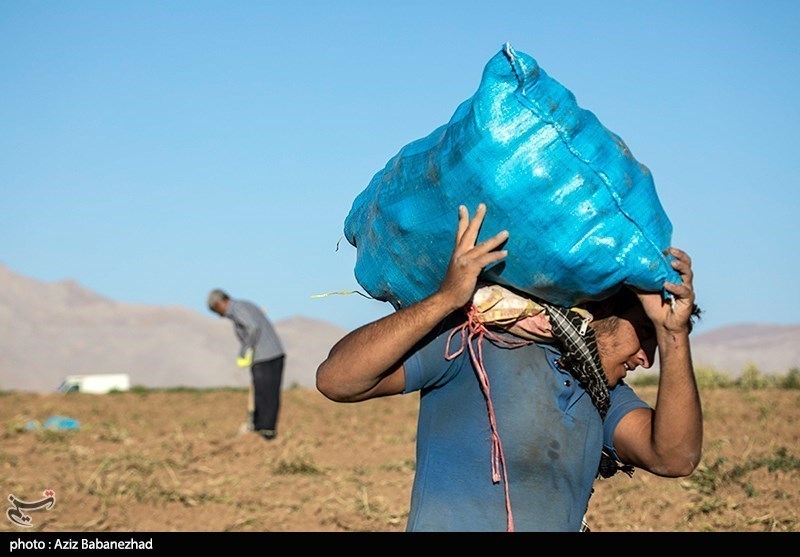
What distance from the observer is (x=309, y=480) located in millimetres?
8125

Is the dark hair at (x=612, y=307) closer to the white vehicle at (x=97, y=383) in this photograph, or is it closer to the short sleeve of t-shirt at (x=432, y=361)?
the short sleeve of t-shirt at (x=432, y=361)

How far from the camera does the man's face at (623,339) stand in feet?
9.14

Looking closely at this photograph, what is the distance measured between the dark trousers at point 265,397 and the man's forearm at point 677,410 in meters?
8.46

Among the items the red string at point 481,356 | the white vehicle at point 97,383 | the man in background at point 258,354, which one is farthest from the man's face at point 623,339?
the white vehicle at point 97,383

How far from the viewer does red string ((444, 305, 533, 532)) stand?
2.54 m

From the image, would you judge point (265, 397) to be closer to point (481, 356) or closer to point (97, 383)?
point (481, 356)

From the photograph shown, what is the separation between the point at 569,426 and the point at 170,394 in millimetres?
17157

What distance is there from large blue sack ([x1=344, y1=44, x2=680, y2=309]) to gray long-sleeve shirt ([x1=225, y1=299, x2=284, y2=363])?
27.9 ft

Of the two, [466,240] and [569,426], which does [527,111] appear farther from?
[569,426]

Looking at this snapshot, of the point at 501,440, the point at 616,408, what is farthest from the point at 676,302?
the point at 501,440

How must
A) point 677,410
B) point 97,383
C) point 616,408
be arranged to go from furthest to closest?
point 97,383 < point 616,408 < point 677,410

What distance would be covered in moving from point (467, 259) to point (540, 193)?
0.25 metres

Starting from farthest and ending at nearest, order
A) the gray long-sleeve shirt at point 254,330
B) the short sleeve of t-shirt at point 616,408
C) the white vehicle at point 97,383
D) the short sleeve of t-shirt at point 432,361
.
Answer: the white vehicle at point 97,383, the gray long-sleeve shirt at point 254,330, the short sleeve of t-shirt at point 616,408, the short sleeve of t-shirt at point 432,361
